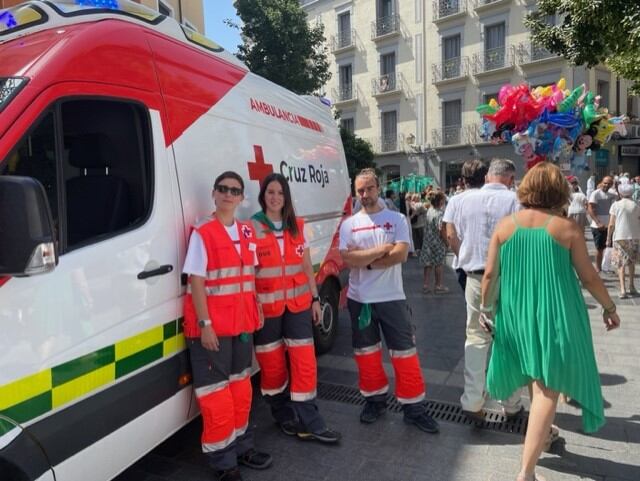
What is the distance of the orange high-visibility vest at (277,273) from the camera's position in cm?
324

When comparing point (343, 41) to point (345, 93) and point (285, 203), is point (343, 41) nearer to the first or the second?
point (345, 93)

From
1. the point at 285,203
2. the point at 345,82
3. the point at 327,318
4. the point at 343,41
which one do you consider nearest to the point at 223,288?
the point at 285,203

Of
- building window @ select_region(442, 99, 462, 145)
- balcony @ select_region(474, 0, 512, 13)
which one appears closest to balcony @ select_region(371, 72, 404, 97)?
building window @ select_region(442, 99, 462, 145)

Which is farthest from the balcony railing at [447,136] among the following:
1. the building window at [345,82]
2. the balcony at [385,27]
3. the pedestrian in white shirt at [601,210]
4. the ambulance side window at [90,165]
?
the ambulance side window at [90,165]

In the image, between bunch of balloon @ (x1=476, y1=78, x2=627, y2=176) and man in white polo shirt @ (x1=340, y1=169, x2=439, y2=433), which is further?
bunch of balloon @ (x1=476, y1=78, x2=627, y2=176)

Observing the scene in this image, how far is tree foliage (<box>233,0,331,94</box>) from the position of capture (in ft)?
54.7

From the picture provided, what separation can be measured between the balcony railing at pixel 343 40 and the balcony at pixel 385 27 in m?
1.49

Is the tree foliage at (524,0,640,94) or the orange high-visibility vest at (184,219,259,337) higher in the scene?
the tree foliage at (524,0,640,94)

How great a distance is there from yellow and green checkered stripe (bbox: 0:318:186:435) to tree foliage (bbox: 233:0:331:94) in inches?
598

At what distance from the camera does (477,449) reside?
327cm

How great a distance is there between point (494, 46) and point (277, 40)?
1307cm

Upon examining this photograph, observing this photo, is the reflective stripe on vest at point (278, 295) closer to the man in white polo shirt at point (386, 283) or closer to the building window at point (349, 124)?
the man in white polo shirt at point (386, 283)

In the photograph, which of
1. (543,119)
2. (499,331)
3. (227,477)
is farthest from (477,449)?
(543,119)

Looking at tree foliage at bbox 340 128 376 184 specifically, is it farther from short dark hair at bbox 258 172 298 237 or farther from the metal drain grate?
short dark hair at bbox 258 172 298 237
